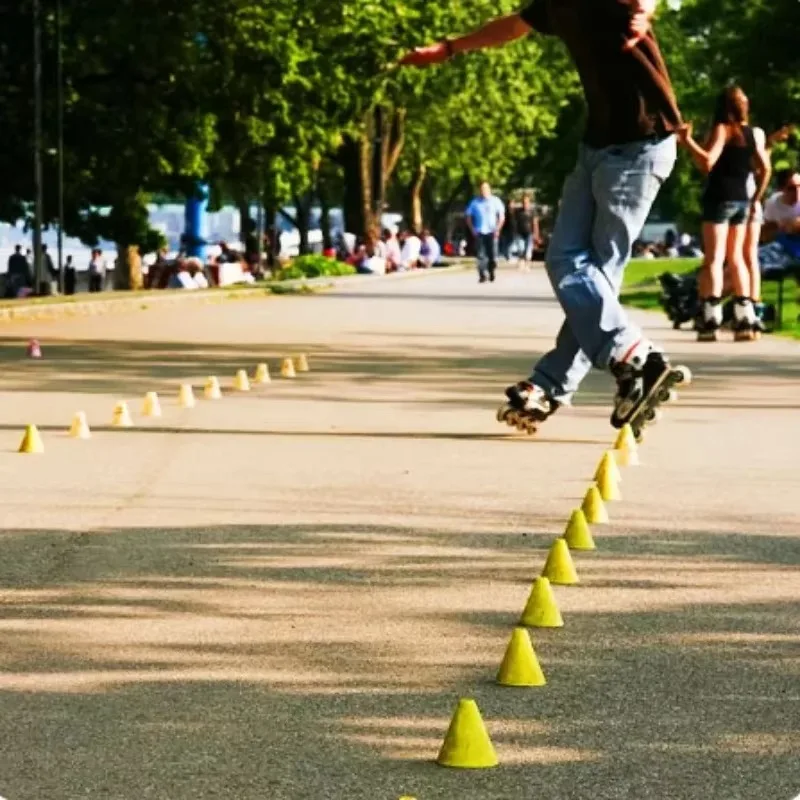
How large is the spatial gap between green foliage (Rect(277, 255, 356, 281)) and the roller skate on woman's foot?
32.4m

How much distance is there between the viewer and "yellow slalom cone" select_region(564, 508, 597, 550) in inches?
348

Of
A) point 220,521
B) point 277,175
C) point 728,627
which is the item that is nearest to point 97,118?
point 277,175

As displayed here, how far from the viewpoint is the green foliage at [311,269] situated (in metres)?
55.5

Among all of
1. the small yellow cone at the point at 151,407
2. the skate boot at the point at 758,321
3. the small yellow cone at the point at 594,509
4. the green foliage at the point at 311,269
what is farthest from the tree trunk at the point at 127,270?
the small yellow cone at the point at 594,509

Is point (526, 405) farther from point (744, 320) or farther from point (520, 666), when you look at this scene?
point (744, 320)

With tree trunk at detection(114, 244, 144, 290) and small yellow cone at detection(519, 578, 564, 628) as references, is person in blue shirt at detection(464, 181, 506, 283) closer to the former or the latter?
tree trunk at detection(114, 244, 144, 290)

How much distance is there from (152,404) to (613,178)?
145 inches

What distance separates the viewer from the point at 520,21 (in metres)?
12.5

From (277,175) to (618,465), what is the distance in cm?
3203

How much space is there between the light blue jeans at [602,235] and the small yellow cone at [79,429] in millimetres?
2457

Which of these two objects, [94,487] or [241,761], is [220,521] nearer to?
[94,487]

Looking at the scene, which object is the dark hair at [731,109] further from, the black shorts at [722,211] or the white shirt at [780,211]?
the white shirt at [780,211]

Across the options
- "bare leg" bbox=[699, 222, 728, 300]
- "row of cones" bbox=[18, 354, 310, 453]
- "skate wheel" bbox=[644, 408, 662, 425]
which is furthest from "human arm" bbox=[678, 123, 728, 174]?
"skate wheel" bbox=[644, 408, 662, 425]

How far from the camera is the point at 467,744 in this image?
17.4ft
